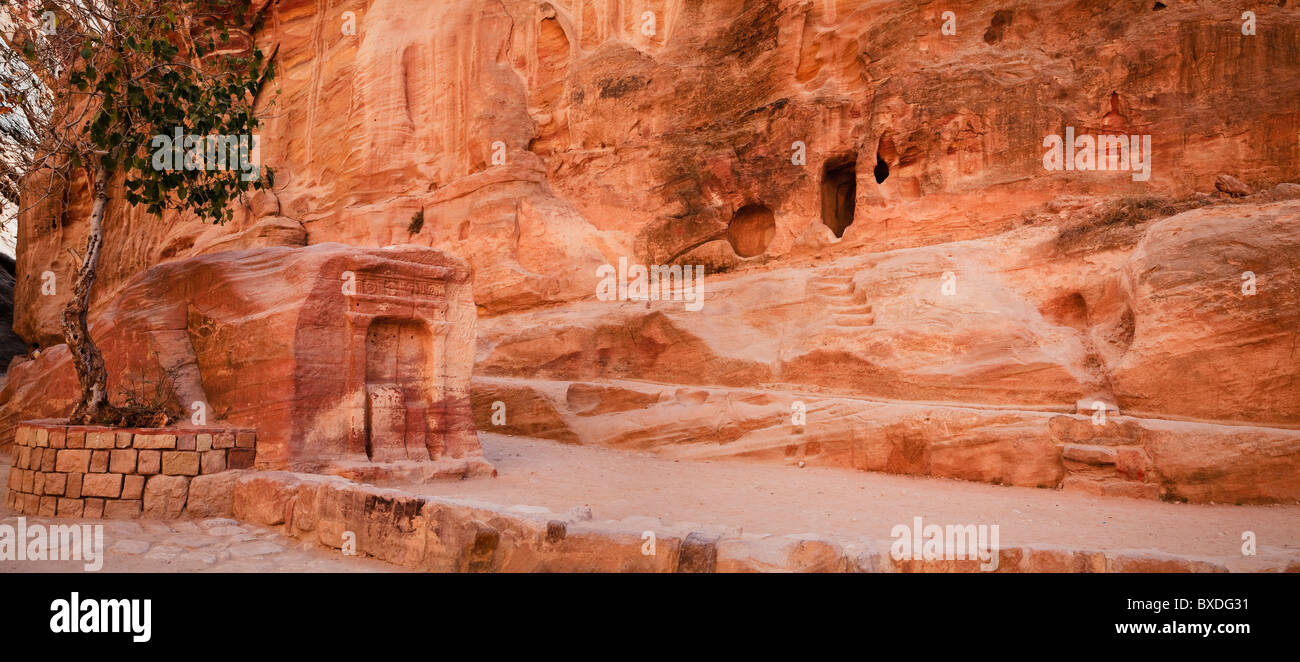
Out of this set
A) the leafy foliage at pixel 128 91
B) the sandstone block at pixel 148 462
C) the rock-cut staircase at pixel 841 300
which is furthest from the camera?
the rock-cut staircase at pixel 841 300

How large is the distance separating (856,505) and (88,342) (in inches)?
344

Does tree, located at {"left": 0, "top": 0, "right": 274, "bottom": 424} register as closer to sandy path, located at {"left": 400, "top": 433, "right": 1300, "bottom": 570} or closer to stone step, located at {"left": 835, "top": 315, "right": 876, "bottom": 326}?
sandy path, located at {"left": 400, "top": 433, "right": 1300, "bottom": 570}

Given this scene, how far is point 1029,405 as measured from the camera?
418 inches

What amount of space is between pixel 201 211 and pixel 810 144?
35.6 feet

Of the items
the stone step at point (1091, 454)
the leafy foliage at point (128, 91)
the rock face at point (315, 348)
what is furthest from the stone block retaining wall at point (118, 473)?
the stone step at point (1091, 454)

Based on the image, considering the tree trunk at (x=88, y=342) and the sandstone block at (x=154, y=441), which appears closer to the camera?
the sandstone block at (x=154, y=441)

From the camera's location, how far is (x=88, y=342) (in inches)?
356

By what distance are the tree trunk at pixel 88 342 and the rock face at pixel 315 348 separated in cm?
88

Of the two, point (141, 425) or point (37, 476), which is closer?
point (37, 476)

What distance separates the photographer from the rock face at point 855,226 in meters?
9.68

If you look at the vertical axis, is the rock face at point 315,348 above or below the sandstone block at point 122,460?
above

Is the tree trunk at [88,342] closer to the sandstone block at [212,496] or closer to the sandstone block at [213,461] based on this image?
the sandstone block at [213,461]
